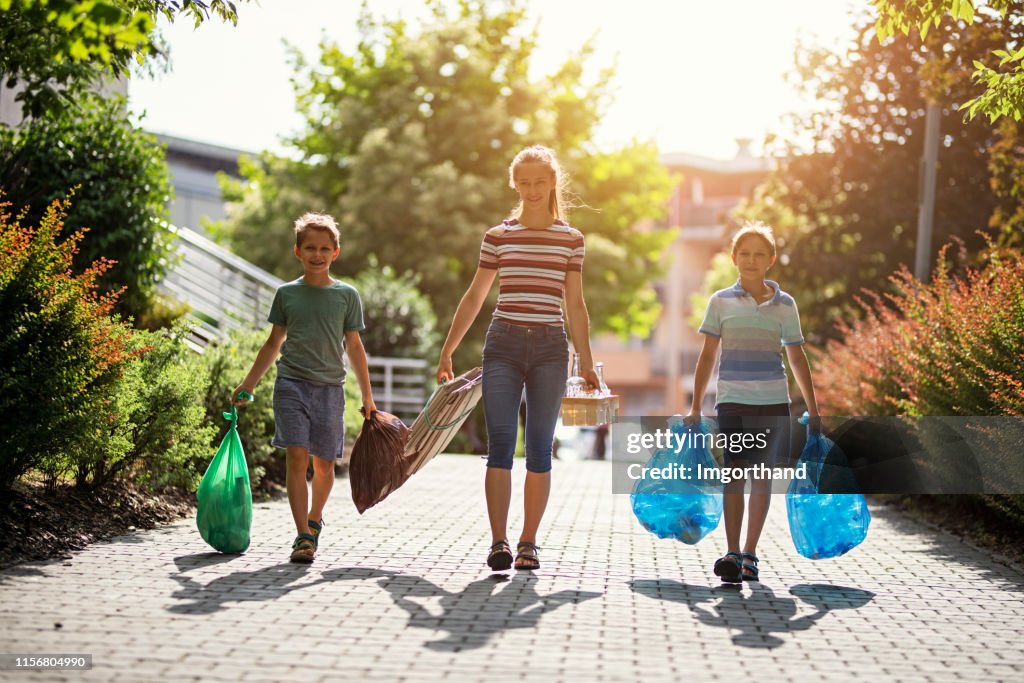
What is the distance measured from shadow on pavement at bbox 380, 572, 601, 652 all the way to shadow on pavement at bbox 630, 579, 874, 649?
1.62 feet

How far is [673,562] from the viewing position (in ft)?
24.7

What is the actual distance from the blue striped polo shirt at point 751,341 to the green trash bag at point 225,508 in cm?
258

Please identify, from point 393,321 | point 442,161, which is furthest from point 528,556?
point 442,161

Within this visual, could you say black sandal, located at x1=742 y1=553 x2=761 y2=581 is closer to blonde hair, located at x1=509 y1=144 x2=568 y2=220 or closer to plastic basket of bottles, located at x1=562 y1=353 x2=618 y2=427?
plastic basket of bottles, located at x1=562 y1=353 x2=618 y2=427

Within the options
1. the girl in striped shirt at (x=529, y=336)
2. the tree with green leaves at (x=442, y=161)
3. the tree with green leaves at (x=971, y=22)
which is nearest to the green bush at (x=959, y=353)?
the tree with green leaves at (x=971, y=22)

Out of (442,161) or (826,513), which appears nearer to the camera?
(826,513)

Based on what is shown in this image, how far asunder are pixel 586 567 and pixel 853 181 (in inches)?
665

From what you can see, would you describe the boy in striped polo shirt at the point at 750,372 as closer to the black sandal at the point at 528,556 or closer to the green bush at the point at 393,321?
the black sandal at the point at 528,556

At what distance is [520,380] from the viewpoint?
22.6 ft

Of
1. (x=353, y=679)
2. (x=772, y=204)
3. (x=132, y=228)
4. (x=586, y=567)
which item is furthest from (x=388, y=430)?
(x=772, y=204)

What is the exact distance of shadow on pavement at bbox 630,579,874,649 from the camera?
5.55m

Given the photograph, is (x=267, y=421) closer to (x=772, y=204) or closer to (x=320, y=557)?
(x=320, y=557)

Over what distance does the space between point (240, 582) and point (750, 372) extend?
282 cm

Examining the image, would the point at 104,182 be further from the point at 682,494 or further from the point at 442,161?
the point at 442,161
